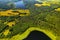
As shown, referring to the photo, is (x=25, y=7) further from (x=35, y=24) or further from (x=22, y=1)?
(x=35, y=24)

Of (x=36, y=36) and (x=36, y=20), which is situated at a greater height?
(x=36, y=20)

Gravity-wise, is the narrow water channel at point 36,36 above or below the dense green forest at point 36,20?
below

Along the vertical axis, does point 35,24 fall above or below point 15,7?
below

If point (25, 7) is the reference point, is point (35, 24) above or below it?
below

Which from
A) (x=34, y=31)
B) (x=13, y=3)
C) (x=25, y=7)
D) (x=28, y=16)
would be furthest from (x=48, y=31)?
(x=13, y=3)

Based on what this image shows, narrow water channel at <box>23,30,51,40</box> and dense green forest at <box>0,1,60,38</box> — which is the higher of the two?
dense green forest at <box>0,1,60,38</box>

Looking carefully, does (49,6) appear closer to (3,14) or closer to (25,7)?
(25,7)

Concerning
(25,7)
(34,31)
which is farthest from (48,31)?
(25,7)

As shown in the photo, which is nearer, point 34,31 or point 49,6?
point 34,31

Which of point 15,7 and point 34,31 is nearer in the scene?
point 34,31
